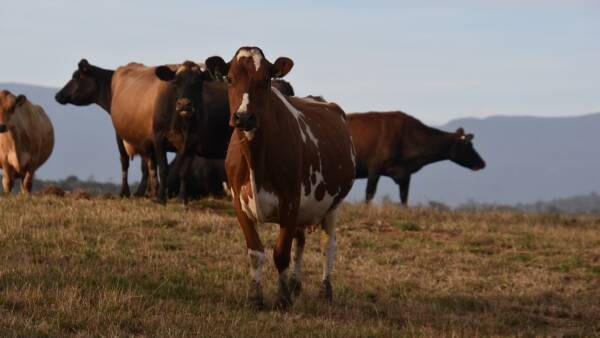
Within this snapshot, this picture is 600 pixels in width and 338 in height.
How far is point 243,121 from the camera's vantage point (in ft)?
29.1

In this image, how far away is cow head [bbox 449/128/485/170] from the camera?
26.9 meters

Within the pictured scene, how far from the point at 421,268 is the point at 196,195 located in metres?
8.42

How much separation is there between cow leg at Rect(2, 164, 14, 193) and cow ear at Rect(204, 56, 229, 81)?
1266 cm

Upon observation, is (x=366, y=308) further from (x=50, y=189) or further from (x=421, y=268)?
(x=50, y=189)

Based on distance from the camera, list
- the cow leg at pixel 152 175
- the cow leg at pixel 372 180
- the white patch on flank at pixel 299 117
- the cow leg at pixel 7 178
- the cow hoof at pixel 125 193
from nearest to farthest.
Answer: the white patch on flank at pixel 299 117 < the cow leg at pixel 152 175 < the cow hoof at pixel 125 193 < the cow leg at pixel 7 178 < the cow leg at pixel 372 180

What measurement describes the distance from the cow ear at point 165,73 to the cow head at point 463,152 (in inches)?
427

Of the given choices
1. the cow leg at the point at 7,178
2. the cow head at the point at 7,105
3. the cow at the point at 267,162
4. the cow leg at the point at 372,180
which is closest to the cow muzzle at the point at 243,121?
the cow at the point at 267,162

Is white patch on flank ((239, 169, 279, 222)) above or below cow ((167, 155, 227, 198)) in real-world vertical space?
below

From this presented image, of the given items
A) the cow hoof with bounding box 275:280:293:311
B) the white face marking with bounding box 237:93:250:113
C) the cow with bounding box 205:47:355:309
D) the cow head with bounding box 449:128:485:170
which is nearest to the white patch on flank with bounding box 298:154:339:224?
the cow with bounding box 205:47:355:309

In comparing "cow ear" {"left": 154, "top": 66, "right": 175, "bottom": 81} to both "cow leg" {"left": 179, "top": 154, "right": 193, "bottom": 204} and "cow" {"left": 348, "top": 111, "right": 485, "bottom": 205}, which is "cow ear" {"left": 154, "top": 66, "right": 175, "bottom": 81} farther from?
"cow" {"left": 348, "top": 111, "right": 485, "bottom": 205}

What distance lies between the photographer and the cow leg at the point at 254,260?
9.44m

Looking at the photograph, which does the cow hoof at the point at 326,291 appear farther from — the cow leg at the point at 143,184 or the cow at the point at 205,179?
the cow at the point at 205,179

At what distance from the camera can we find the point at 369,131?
83.5ft

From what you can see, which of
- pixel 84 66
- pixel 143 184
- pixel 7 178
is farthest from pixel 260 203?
pixel 84 66
